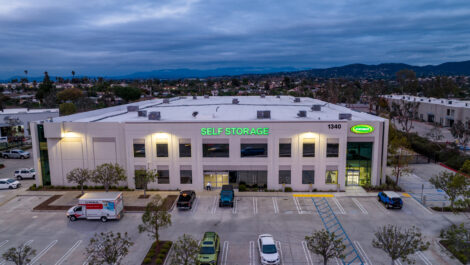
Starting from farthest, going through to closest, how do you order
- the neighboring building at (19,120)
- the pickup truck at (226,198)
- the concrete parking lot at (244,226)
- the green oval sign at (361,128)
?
the neighboring building at (19,120), the green oval sign at (361,128), the pickup truck at (226,198), the concrete parking lot at (244,226)

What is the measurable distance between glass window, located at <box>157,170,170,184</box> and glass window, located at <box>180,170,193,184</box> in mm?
1721

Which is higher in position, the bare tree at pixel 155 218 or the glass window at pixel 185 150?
the glass window at pixel 185 150

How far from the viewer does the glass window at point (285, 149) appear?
35.2 metres

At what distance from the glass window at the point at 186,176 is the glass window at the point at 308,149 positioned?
13772mm

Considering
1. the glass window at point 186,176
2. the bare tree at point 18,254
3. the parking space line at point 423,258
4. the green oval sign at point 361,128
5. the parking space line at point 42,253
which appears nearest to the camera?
the bare tree at point 18,254

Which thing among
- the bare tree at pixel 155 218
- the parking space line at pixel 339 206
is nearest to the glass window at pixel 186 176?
the bare tree at pixel 155 218

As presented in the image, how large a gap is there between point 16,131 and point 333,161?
71.8 meters

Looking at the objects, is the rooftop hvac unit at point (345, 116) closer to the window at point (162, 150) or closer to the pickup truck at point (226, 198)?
the pickup truck at point (226, 198)

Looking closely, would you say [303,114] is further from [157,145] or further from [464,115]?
[464,115]

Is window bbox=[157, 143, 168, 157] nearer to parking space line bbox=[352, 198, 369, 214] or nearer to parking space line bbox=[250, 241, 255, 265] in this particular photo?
parking space line bbox=[250, 241, 255, 265]

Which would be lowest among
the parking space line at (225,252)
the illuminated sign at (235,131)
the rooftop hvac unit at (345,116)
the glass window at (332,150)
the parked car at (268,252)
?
the parking space line at (225,252)

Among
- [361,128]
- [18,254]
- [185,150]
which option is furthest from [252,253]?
[361,128]

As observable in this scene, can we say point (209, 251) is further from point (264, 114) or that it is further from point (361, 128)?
point (361, 128)

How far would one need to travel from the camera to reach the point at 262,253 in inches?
824
